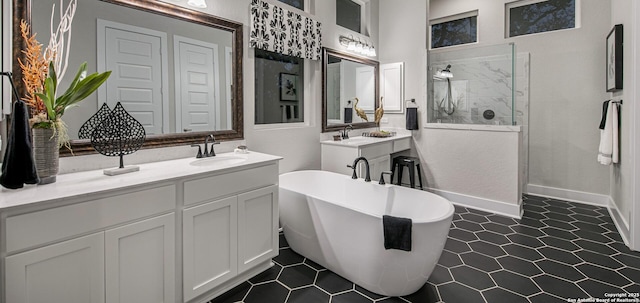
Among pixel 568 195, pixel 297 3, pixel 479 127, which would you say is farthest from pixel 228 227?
pixel 568 195

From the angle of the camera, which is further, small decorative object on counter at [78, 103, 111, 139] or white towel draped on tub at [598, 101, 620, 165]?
white towel draped on tub at [598, 101, 620, 165]

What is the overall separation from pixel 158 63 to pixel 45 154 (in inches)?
41.0

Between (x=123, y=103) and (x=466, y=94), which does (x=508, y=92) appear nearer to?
(x=466, y=94)

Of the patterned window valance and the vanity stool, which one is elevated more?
the patterned window valance

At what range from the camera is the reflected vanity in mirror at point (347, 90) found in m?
4.09

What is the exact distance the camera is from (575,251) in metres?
2.91

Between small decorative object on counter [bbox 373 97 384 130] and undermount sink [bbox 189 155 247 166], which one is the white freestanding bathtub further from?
small decorative object on counter [bbox 373 97 384 130]

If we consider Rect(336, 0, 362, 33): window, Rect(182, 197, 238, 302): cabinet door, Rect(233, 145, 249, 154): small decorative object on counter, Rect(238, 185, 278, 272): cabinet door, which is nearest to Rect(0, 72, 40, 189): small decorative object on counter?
Rect(182, 197, 238, 302): cabinet door

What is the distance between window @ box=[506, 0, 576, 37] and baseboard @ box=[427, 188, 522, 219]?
258 centimetres

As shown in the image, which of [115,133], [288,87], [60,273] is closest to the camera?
[60,273]

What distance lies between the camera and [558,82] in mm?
4418

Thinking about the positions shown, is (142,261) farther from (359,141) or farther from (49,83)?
(359,141)

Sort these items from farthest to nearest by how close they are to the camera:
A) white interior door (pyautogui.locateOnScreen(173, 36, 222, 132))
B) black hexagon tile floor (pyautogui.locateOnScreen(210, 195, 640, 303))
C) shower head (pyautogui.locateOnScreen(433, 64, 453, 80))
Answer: shower head (pyautogui.locateOnScreen(433, 64, 453, 80)) < white interior door (pyautogui.locateOnScreen(173, 36, 222, 132)) < black hexagon tile floor (pyautogui.locateOnScreen(210, 195, 640, 303))

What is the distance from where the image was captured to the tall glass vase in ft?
5.46
